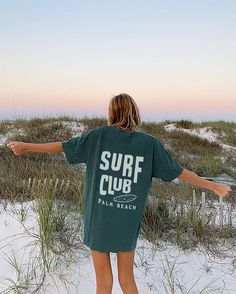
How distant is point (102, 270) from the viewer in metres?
A: 2.89

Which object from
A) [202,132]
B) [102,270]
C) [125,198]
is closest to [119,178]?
[125,198]

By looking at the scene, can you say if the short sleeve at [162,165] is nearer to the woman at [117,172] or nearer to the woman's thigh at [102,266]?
the woman at [117,172]

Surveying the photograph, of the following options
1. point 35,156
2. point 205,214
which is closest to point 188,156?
point 35,156

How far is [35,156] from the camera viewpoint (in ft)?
31.9

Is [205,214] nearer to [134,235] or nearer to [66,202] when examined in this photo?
[66,202]

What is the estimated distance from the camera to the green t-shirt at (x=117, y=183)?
8.91 feet

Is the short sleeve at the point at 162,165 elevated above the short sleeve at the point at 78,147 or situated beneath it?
situated beneath

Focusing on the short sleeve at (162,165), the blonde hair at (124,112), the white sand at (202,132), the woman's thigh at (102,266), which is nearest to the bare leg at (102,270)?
the woman's thigh at (102,266)

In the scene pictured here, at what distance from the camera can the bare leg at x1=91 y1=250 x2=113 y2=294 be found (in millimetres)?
2830

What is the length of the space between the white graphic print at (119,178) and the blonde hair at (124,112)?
202mm

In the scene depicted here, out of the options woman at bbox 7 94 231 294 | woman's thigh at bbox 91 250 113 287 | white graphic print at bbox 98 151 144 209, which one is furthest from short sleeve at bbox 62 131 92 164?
woman's thigh at bbox 91 250 113 287

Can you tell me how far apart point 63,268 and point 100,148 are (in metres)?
1.63

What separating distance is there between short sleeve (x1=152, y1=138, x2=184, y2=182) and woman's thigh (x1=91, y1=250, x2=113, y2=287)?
660mm

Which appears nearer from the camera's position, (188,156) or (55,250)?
(55,250)
